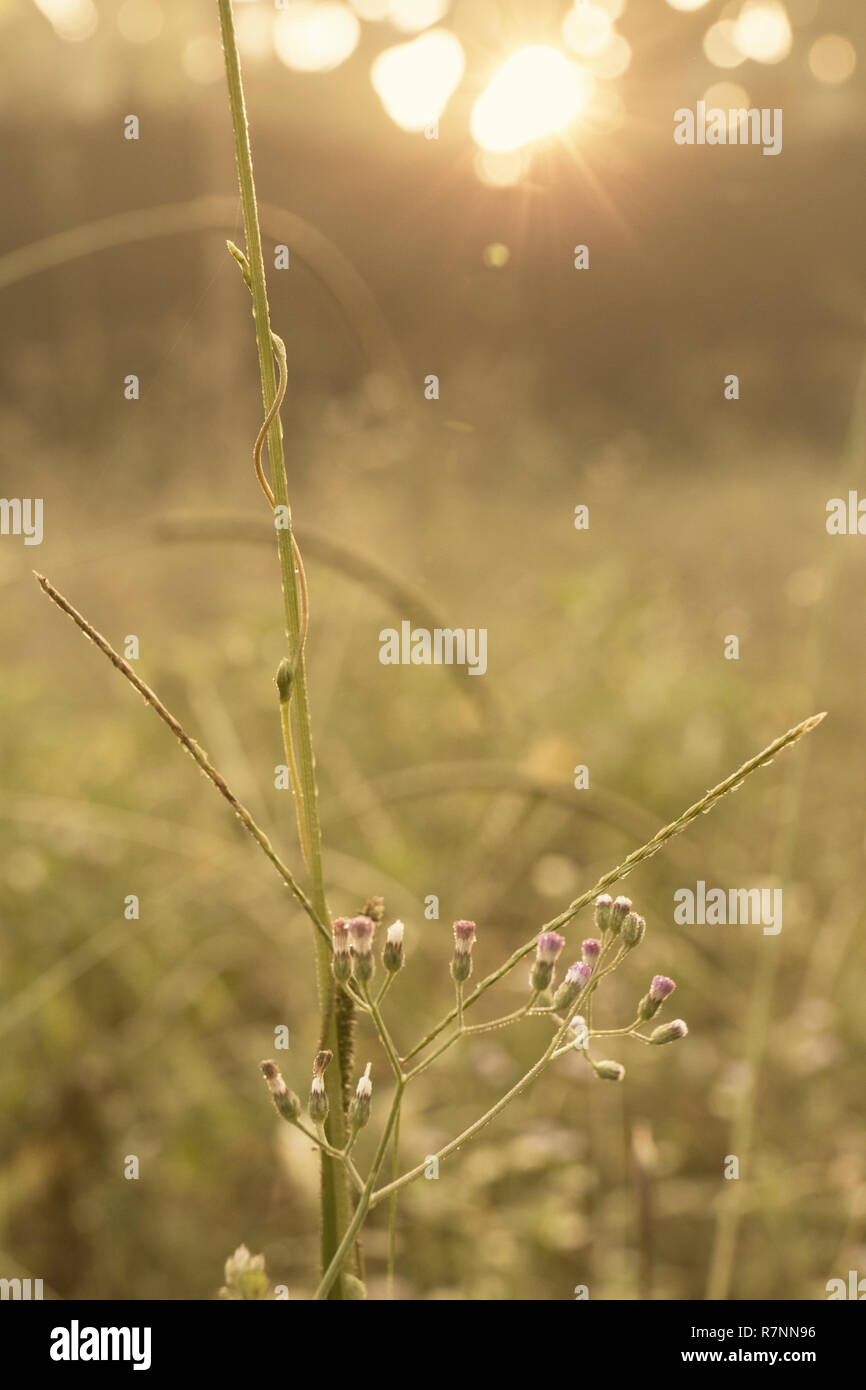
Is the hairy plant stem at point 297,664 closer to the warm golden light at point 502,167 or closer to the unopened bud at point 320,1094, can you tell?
the unopened bud at point 320,1094

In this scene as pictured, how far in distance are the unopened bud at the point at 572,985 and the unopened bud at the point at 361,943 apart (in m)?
0.06

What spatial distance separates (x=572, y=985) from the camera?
1.08 feet

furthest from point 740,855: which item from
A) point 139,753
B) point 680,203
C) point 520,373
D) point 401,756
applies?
point 680,203

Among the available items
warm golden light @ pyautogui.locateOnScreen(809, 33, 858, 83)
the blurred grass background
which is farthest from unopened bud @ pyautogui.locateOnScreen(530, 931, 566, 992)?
warm golden light @ pyautogui.locateOnScreen(809, 33, 858, 83)

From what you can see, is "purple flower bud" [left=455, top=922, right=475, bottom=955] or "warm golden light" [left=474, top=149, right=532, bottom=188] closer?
"purple flower bud" [left=455, top=922, right=475, bottom=955]

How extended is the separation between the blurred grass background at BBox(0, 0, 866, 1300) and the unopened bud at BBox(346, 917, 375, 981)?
26 cm

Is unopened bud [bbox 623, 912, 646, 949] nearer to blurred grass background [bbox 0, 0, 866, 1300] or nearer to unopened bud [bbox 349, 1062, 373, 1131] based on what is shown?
unopened bud [bbox 349, 1062, 373, 1131]

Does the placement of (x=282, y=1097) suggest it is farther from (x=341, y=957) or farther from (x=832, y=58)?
(x=832, y=58)

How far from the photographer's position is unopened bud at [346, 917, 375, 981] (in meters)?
0.30

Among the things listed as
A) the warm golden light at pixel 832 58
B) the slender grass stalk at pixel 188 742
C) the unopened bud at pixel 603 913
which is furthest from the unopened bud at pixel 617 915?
the warm golden light at pixel 832 58

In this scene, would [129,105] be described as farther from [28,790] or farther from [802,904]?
[802,904]

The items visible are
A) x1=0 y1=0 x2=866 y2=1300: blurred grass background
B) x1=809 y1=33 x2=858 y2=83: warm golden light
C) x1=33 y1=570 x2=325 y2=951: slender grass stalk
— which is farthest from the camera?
x1=809 y1=33 x2=858 y2=83: warm golden light

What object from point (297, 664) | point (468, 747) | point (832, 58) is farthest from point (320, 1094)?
point (832, 58)
